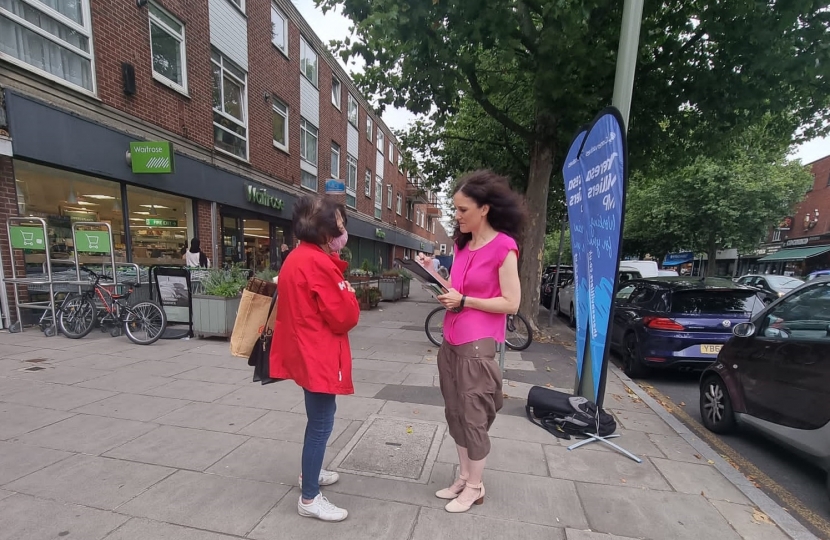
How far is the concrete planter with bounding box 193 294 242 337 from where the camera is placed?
242 inches

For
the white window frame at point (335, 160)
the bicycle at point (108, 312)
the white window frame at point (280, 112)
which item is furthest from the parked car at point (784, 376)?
the white window frame at point (335, 160)

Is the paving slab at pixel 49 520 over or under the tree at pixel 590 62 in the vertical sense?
under

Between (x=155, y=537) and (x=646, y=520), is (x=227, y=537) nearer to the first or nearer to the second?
(x=155, y=537)

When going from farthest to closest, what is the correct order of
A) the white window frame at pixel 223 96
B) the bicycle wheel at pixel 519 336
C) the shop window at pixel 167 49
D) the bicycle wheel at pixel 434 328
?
the white window frame at pixel 223 96
the shop window at pixel 167 49
the bicycle wheel at pixel 434 328
the bicycle wheel at pixel 519 336

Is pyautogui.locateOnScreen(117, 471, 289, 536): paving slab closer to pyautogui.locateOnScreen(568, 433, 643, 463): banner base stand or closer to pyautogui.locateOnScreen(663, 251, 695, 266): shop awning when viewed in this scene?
pyautogui.locateOnScreen(568, 433, 643, 463): banner base stand

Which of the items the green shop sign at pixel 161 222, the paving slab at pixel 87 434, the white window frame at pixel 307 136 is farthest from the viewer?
the white window frame at pixel 307 136

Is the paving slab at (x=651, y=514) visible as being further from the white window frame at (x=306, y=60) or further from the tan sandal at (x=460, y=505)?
the white window frame at (x=306, y=60)

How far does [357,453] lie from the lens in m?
2.91

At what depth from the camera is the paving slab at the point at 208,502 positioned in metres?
2.12

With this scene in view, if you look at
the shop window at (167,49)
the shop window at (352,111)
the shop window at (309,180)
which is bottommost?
the shop window at (309,180)

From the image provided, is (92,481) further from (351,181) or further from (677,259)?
(677,259)

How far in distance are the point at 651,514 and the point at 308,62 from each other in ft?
53.7

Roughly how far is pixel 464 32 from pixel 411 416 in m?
5.24

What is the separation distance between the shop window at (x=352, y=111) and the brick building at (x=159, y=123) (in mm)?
3872
